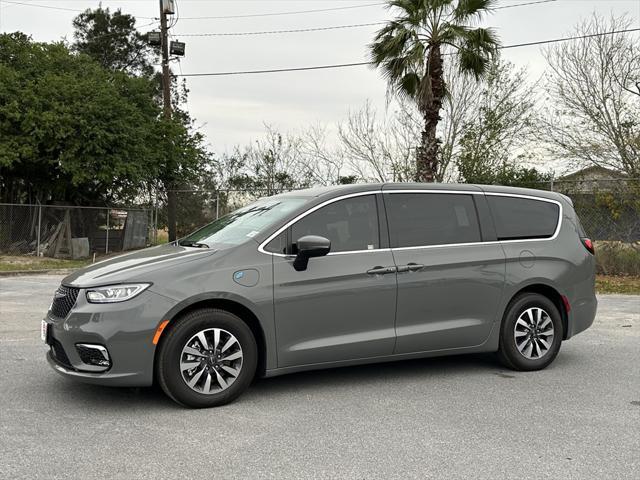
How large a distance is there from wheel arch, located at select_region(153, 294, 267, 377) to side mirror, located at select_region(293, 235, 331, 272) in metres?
0.53

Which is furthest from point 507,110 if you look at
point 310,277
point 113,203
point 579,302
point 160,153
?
point 310,277

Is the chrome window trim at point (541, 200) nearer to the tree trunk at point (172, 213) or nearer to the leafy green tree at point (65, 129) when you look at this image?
the leafy green tree at point (65, 129)

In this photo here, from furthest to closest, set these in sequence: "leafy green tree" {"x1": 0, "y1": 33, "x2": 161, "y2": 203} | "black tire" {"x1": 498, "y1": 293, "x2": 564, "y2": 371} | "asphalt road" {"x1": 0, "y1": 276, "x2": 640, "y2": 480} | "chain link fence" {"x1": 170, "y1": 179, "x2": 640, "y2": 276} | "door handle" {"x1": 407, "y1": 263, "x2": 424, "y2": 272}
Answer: "leafy green tree" {"x1": 0, "y1": 33, "x2": 161, "y2": 203}
"chain link fence" {"x1": 170, "y1": 179, "x2": 640, "y2": 276}
"black tire" {"x1": 498, "y1": 293, "x2": 564, "y2": 371}
"door handle" {"x1": 407, "y1": 263, "x2": 424, "y2": 272}
"asphalt road" {"x1": 0, "y1": 276, "x2": 640, "y2": 480}

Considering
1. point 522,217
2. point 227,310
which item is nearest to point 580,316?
point 522,217

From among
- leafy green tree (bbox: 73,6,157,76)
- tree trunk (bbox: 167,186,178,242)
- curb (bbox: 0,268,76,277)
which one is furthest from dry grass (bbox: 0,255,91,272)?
leafy green tree (bbox: 73,6,157,76)

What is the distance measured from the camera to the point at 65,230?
22.1 metres

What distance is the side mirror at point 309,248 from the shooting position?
4926 millimetres

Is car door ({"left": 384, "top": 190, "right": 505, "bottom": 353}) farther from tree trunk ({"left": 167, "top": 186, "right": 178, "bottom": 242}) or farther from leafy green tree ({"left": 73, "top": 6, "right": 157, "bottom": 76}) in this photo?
leafy green tree ({"left": 73, "top": 6, "right": 157, "bottom": 76})

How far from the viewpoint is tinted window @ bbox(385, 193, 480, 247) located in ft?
18.3

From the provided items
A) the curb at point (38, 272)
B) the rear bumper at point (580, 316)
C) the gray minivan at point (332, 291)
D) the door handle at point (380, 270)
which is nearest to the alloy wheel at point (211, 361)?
the gray minivan at point (332, 291)

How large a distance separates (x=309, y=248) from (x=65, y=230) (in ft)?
63.0

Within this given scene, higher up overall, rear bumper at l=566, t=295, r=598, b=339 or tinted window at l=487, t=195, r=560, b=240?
tinted window at l=487, t=195, r=560, b=240

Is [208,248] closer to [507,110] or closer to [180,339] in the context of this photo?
[180,339]

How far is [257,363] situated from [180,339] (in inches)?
26.9
